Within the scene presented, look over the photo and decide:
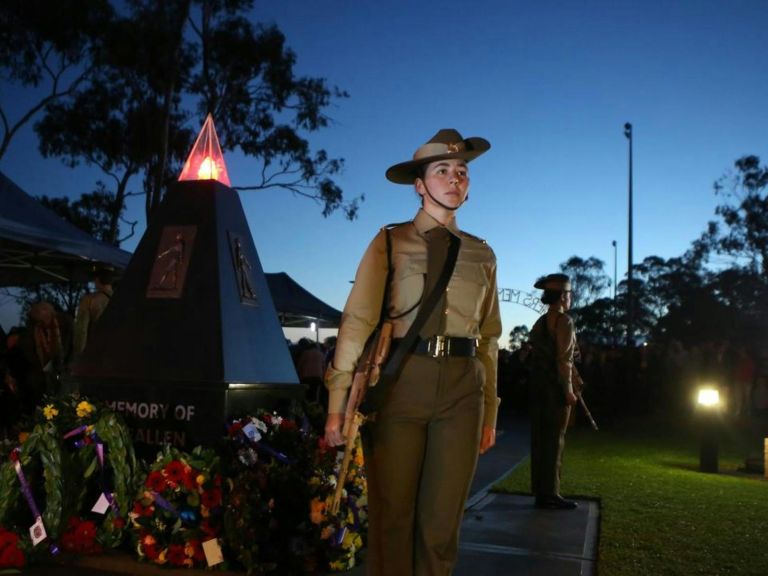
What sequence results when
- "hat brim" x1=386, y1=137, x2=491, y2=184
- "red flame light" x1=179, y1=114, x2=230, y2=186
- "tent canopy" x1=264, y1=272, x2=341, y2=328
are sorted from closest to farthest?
"hat brim" x1=386, y1=137, x2=491, y2=184, "red flame light" x1=179, y1=114, x2=230, y2=186, "tent canopy" x1=264, y1=272, x2=341, y2=328

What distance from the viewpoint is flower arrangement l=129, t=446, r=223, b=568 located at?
441 cm

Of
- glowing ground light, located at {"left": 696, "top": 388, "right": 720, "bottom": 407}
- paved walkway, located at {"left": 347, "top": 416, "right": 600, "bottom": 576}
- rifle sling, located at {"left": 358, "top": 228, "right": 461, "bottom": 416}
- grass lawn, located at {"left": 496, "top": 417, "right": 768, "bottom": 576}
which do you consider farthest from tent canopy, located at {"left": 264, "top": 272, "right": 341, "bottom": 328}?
rifle sling, located at {"left": 358, "top": 228, "right": 461, "bottom": 416}

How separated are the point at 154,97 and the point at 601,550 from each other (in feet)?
67.9

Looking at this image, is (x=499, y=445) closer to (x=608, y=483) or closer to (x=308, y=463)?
(x=608, y=483)

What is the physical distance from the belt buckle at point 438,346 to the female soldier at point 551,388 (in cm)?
363

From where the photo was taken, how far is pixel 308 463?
15.4 feet

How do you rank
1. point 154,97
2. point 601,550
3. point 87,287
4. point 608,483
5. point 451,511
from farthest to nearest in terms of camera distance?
1. point 154,97
2. point 87,287
3. point 608,483
4. point 601,550
5. point 451,511

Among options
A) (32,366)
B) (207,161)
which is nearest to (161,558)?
(207,161)

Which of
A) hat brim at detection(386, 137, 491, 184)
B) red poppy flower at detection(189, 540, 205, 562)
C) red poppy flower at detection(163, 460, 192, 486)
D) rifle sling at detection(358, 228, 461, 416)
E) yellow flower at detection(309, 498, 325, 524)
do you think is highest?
hat brim at detection(386, 137, 491, 184)

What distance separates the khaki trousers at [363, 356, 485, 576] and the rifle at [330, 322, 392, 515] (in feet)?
0.32

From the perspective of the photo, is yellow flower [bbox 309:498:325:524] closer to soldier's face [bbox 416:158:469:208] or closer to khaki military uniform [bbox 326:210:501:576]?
khaki military uniform [bbox 326:210:501:576]

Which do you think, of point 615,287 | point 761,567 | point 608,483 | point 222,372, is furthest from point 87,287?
point 615,287

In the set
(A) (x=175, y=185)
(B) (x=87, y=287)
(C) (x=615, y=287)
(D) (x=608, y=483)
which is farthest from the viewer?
(C) (x=615, y=287)

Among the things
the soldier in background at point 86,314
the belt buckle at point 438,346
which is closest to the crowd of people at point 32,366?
the soldier in background at point 86,314
